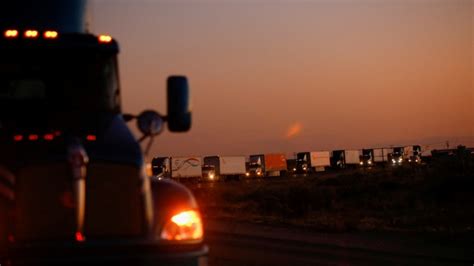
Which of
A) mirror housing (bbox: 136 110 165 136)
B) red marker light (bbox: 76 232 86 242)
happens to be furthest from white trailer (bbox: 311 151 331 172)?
red marker light (bbox: 76 232 86 242)

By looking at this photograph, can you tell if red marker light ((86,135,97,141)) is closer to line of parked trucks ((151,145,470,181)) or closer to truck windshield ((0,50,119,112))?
truck windshield ((0,50,119,112))

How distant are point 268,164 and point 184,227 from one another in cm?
8992

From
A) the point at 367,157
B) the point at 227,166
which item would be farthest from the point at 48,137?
the point at 367,157

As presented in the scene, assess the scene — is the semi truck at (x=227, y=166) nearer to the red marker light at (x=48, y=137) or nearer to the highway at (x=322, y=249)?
the highway at (x=322, y=249)

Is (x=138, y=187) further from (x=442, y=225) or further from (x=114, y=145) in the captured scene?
(x=442, y=225)

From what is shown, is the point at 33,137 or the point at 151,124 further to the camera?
the point at 151,124

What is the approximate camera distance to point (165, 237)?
5.52m

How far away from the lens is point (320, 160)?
105m

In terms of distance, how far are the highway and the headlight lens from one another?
5816 mm

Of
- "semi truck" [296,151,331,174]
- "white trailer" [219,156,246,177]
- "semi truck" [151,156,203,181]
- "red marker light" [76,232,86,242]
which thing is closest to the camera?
"red marker light" [76,232,86,242]

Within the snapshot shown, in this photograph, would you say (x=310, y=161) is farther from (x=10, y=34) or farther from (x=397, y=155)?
(x=10, y=34)

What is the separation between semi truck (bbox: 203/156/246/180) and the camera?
8546cm

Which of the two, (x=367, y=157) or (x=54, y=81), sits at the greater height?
(x=367, y=157)

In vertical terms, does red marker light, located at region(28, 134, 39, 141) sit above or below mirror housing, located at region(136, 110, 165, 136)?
below
